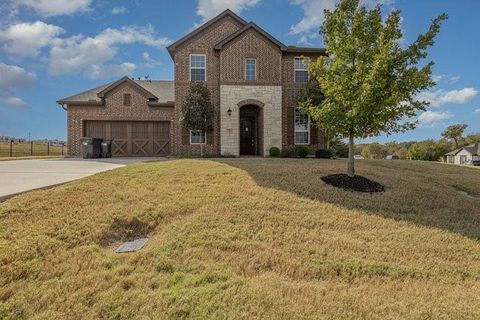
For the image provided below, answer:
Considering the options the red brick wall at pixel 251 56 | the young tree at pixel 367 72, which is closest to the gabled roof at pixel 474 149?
the red brick wall at pixel 251 56

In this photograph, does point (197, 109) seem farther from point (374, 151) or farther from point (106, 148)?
point (374, 151)

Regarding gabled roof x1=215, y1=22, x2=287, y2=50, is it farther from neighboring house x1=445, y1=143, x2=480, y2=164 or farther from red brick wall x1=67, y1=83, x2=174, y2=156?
neighboring house x1=445, y1=143, x2=480, y2=164

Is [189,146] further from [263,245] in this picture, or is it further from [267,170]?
[263,245]

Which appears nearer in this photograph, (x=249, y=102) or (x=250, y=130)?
(x=249, y=102)

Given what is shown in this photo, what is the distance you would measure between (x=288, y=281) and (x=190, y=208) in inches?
113

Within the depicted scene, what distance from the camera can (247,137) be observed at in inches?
811

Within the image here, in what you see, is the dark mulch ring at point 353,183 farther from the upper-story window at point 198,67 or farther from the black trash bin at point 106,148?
the black trash bin at point 106,148

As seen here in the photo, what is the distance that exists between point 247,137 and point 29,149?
1790 centimetres

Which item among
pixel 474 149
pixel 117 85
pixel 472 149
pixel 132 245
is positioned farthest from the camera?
pixel 472 149

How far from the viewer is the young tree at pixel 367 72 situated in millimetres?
8523

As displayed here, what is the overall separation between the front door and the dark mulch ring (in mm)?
11000

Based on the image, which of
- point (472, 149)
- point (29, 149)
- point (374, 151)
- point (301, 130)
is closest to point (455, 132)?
point (472, 149)

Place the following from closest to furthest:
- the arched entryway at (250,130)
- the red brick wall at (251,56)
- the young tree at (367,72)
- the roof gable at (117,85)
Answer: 1. the young tree at (367,72)
2. the red brick wall at (251,56)
3. the arched entryway at (250,130)
4. the roof gable at (117,85)

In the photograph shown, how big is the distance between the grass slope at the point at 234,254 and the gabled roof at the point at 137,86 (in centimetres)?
1396
